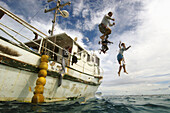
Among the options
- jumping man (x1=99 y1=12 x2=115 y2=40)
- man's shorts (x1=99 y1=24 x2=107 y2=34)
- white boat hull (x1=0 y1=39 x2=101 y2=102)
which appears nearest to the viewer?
white boat hull (x1=0 y1=39 x2=101 y2=102)

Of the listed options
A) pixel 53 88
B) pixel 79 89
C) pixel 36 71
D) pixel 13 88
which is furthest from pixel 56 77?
pixel 79 89

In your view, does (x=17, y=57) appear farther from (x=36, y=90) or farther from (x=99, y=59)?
(x=99, y=59)

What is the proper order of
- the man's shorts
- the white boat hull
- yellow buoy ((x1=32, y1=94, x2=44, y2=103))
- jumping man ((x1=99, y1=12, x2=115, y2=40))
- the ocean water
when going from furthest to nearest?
the man's shorts < jumping man ((x1=99, y1=12, x2=115, y2=40)) < yellow buoy ((x1=32, y1=94, x2=44, y2=103)) < the white boat hull < the ocean water

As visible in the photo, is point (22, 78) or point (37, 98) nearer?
point (37, 98)

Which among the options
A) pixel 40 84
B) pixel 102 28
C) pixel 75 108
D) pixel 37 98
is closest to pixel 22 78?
pixel 40 84

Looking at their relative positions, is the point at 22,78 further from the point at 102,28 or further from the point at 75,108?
the point at 102,28

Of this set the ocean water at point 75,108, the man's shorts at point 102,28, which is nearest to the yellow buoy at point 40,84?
the ocean water at point 75,108

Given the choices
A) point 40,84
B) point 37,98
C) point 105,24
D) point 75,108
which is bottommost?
point 75,108

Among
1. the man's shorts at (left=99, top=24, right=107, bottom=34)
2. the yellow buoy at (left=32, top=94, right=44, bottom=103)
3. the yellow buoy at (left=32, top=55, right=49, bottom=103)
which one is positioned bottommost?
the yellow buoy at (left=32, top=94, right=44, bottom=103)

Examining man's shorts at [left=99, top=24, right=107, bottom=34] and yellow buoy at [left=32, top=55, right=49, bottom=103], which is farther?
man's shorts at [left=99, top=24, right=107, bottom=34]

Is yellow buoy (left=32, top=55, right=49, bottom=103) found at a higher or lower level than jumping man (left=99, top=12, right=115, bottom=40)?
lower

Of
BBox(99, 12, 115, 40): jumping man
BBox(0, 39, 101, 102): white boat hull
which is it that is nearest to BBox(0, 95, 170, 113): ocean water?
BBox(0, 39, 101, 102): white boat hull

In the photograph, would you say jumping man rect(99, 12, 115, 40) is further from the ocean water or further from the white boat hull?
the ocean water

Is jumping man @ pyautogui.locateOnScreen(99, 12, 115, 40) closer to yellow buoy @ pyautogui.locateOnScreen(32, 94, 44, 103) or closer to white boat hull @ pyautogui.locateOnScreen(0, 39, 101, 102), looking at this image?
white boat hull @ pyautogui.locateOnScreen(0, 39, 101, 102)
